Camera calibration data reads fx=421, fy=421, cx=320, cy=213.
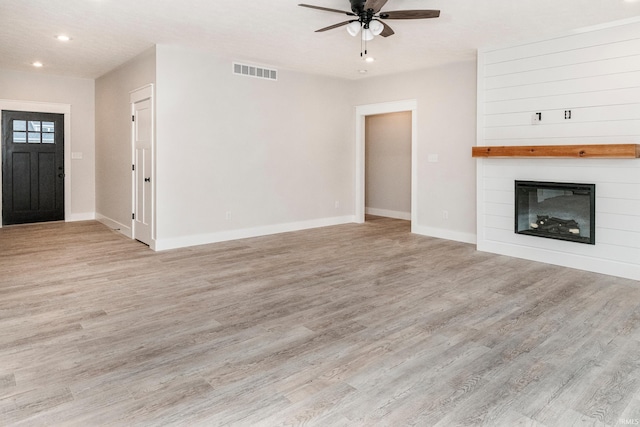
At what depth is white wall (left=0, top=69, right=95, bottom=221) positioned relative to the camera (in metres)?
7.36

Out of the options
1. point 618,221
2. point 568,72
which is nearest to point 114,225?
point 568,72

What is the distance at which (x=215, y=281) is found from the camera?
4230 mm

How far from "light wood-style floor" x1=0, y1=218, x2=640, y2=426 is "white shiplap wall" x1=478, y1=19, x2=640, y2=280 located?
326 mm

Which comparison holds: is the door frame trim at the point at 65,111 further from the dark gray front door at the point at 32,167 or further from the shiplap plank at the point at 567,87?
the shiplap plank at the point at 567,87

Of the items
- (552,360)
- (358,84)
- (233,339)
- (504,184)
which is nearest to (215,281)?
(233,339)

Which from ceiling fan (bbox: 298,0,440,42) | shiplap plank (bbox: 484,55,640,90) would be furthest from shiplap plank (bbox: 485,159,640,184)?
ceiling fan (bbox: 298,0,440,42)

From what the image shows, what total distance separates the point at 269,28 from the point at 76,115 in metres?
5.13

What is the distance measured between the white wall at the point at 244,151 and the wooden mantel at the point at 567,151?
293 centimetres

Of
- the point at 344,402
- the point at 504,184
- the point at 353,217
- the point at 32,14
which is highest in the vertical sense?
the point at 32,14

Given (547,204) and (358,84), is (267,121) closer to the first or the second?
(358,84)

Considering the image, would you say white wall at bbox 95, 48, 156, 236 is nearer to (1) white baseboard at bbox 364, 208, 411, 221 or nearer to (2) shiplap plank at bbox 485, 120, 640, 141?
(2) shiplap plank at bbox 485, 120, 640, 141

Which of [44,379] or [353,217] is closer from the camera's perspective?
[44,379]

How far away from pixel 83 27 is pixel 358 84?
4540 millimetres

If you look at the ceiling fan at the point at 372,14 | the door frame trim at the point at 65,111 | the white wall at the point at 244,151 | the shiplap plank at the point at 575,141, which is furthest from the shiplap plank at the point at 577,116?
the door frame trim at the point at 65,111
